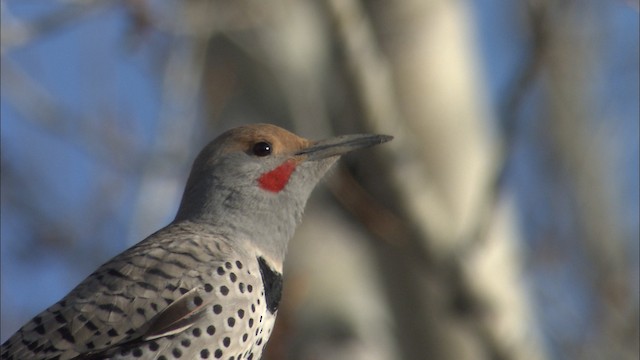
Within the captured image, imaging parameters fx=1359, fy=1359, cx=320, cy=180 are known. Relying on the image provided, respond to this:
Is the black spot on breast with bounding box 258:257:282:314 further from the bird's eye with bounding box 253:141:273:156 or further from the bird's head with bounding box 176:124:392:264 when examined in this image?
the bird's eye with bounding box 253:141:273:156

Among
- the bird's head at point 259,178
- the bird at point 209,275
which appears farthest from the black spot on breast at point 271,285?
the bird's head at point 259,178

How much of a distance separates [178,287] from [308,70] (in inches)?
98.1

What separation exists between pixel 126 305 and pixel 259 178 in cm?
85

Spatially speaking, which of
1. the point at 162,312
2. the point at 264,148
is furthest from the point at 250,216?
the point at 162,312

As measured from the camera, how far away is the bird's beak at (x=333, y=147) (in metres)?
5.08

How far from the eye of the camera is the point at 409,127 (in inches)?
264

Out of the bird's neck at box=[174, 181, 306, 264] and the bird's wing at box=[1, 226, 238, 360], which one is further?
the bird's neck at box=[174, 181, 306, 264]

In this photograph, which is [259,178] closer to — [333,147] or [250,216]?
[250,216]

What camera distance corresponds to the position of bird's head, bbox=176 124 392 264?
5199 millimetres

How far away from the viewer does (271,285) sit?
195 inches

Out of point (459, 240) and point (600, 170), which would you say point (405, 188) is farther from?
point (600, 170)

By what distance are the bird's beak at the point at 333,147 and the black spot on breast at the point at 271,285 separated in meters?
0.52

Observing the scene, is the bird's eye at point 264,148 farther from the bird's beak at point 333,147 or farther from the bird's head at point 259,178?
the bird's beak at point 333,147

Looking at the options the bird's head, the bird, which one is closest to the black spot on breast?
the bird
